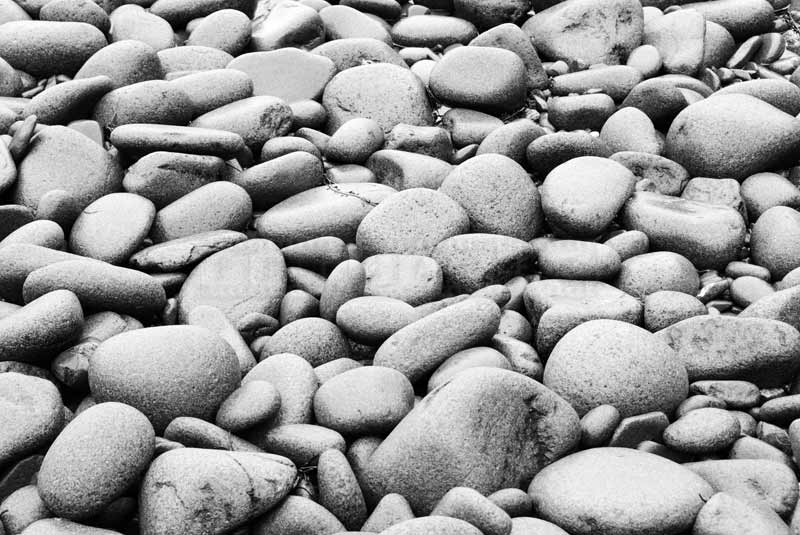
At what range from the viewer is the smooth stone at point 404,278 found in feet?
14.9

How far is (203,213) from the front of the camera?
16.3 ft

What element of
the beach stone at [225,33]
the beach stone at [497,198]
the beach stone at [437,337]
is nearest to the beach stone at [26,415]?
the beach stone at [437,337]

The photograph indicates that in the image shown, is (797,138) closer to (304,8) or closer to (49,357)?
(304,8)

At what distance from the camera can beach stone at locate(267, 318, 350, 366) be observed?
4.21 meters

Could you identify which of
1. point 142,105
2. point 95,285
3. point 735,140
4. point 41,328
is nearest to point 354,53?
point 142,105

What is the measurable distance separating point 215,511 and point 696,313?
2.62 metres

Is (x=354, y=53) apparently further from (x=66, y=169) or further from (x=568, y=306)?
(x=568, y=306)

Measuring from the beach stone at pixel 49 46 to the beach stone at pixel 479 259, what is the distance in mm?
3105

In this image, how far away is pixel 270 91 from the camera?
6.20 meters

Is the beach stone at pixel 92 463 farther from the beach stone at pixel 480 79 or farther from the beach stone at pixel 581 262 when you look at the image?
the beach stone at pixel 480 79

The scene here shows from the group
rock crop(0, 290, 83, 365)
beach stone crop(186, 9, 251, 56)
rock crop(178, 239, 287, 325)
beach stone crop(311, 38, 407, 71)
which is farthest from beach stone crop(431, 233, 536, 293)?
beach stone crop(186, 9, 251, 56)

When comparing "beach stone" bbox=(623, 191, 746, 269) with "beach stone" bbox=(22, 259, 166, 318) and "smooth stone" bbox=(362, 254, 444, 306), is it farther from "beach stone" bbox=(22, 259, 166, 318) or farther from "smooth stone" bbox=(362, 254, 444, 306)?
"beach stone" bbox=(22, 259, 166, 318)

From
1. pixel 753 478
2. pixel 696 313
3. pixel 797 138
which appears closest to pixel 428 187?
pixel 696 313

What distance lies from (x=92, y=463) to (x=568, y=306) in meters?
2.34
